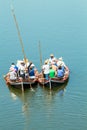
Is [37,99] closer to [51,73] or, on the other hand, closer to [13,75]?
[51,73]

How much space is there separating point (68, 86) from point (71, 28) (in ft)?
61.8

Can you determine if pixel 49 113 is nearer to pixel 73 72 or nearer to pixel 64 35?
pixel 73 72

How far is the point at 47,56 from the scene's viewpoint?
3247 centimetres

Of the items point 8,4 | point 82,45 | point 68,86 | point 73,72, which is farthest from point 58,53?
point 8,4

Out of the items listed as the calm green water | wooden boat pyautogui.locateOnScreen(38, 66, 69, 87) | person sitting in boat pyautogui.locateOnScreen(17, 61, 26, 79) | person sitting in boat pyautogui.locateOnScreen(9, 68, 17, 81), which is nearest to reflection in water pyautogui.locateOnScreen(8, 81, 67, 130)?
the calm green water

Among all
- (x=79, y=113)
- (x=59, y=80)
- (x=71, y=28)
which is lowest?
(x=79, y=113)

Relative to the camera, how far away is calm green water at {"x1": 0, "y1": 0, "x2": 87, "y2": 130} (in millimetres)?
20453

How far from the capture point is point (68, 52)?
33625mm

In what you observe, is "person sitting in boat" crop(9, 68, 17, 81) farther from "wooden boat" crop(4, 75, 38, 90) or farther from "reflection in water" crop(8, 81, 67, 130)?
"reflection in water" crop(8, 81, 67, 130)

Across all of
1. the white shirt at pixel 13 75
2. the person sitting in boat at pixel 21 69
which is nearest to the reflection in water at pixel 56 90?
the person sitting in boat at pixel 21 69

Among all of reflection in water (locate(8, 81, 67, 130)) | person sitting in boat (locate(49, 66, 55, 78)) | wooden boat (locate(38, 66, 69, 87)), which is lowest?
reflection in water (locate(8, 81, 67, 130))

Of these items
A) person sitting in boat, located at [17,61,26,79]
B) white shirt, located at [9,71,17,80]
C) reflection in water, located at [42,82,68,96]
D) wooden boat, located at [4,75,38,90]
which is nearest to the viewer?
reflection in water, located at [42,82,68,96]

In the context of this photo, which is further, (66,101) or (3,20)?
(3,20)

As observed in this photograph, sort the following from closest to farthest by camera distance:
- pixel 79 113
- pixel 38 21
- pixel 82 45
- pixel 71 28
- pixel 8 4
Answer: pixel 79 113
pixel 82 45
pixel 71 28
pixel 38 21
pixel 8 4
